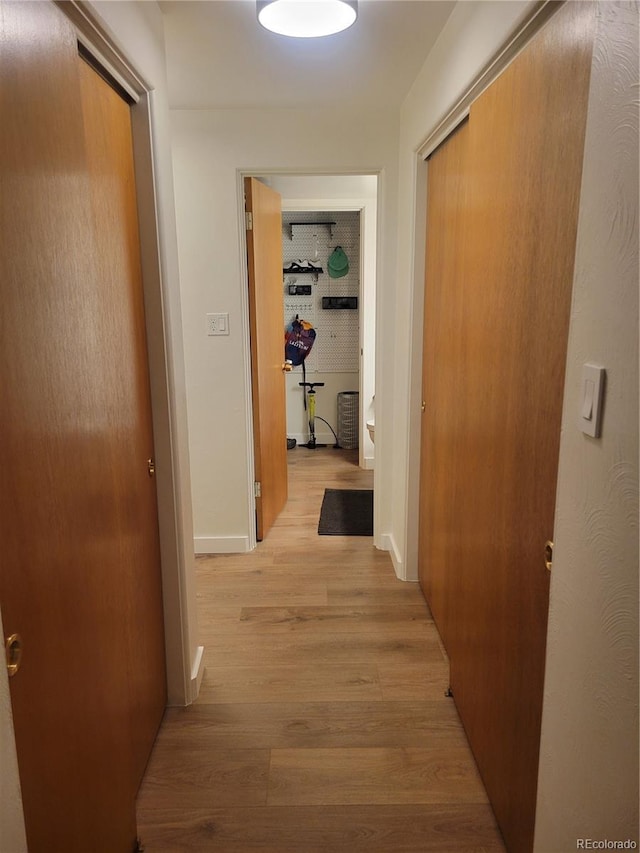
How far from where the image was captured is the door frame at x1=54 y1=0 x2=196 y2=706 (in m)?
1.66

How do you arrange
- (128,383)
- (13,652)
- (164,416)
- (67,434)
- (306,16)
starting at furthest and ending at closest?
(164,416), (306,16), (128,383), (67,434), (13,652)

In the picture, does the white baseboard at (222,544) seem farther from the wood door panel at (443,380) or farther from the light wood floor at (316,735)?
the wood door panel at (443,380)

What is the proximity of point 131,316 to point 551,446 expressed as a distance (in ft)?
3.93

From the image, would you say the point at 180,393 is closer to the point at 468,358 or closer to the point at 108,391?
the point at 108,391

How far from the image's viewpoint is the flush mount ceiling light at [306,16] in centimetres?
160

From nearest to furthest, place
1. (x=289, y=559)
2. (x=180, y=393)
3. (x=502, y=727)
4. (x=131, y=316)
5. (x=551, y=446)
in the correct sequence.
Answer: (x=551, y=446), (x=502, y=727), (x=131, y=316), (x=180, y=393), (x=289, y=559)

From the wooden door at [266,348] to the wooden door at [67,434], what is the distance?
61.6 inches

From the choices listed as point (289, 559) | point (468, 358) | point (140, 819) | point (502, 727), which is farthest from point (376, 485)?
point (140, 819)

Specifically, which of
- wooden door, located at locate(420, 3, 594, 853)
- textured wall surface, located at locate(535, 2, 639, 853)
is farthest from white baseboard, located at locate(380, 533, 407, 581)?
textured wall surface, located at locate(535, 2, 639, 853)

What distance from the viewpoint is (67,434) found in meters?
1.09

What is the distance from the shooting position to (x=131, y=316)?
64.0 inches

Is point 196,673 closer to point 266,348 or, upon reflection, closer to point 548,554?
point 548,554

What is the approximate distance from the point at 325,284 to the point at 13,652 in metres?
4.83

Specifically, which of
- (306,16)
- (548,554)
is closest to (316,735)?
(548,554)
